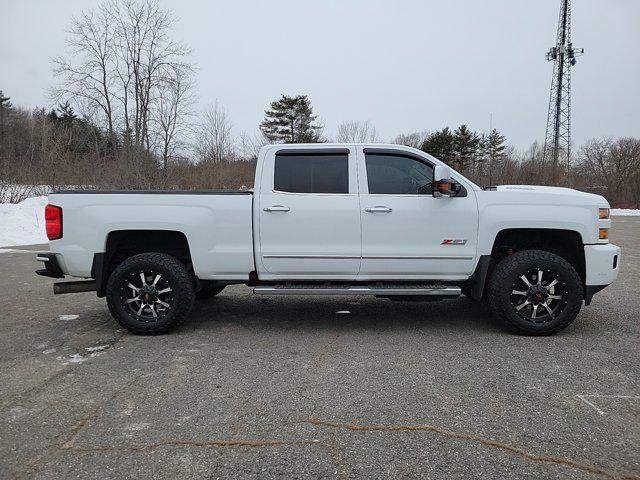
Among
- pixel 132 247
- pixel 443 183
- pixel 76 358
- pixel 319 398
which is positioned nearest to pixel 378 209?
pixel 443 183

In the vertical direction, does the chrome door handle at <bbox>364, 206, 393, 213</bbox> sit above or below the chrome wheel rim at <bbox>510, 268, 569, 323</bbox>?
above

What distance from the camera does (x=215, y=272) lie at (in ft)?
15.8

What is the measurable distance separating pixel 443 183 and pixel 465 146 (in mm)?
47802

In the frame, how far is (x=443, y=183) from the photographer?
4562 millimetres

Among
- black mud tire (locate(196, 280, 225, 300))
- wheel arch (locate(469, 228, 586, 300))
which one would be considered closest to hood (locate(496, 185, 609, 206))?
wheel arch (locate(469, 228, 586, 300))

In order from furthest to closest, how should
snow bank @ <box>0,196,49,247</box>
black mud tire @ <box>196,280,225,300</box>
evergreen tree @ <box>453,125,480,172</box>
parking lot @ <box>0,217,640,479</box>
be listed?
evergreen tree @ <box>453,125,480,172</box> < snow bank @ <box>0,196,49,247</box> < black mud tire @ <box>196,280,225,300</box> < parking lot @ <box>0,217,640,479</box>

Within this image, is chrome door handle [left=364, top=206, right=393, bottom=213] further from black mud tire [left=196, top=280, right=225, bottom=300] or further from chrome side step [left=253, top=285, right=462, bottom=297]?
black mud tire [left=196, top=280, right=225, bottom=300]

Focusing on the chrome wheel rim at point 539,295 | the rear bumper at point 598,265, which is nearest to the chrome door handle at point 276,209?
the chrome wheel rim at point 539,295

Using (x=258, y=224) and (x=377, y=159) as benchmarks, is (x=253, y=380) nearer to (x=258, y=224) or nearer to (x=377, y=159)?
(x=258, y=224)

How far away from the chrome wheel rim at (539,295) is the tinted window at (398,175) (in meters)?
1.37

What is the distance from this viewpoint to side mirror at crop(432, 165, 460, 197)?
4508 mm

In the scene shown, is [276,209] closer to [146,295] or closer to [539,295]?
[146,295]

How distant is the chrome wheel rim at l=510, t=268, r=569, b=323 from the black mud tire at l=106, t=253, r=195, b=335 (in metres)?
3.39

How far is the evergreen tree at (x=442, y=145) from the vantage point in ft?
149
